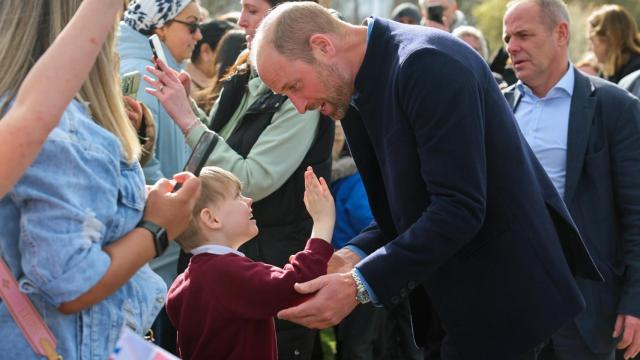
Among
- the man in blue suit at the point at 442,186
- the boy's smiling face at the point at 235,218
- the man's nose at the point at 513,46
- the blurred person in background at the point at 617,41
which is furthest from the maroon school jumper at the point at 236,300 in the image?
the blurred person in background at the point at 617,41

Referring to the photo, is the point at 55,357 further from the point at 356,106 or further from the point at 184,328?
the point at 356,106

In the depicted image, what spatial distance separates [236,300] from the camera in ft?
11.5

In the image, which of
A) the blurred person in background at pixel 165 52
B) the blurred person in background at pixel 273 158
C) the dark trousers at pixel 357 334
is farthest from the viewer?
the dark trousers at pixel 357 334

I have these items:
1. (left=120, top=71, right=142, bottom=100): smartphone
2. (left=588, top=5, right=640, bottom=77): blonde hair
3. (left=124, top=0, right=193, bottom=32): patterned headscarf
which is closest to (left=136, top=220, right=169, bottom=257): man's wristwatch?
(left=120, top=71, right=142, bottom=100): smartphone

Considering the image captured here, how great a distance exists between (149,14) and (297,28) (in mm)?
2046

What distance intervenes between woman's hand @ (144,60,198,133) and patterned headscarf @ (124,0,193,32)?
713 mm

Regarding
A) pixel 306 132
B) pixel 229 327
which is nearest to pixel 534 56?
pixel 306 132

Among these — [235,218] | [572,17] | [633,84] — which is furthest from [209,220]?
[572,17]

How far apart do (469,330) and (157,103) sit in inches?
96.9

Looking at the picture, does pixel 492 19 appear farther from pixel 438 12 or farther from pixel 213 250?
pixel 213 250

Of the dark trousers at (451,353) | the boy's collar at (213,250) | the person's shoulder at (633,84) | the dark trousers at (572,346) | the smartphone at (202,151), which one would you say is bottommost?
the dark trousers at (572,346)

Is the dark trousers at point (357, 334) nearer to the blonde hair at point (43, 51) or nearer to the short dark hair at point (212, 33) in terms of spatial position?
the short dark hair at point (212, 33)

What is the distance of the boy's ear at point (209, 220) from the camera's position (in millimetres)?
3688

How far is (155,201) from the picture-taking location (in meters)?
2.59
